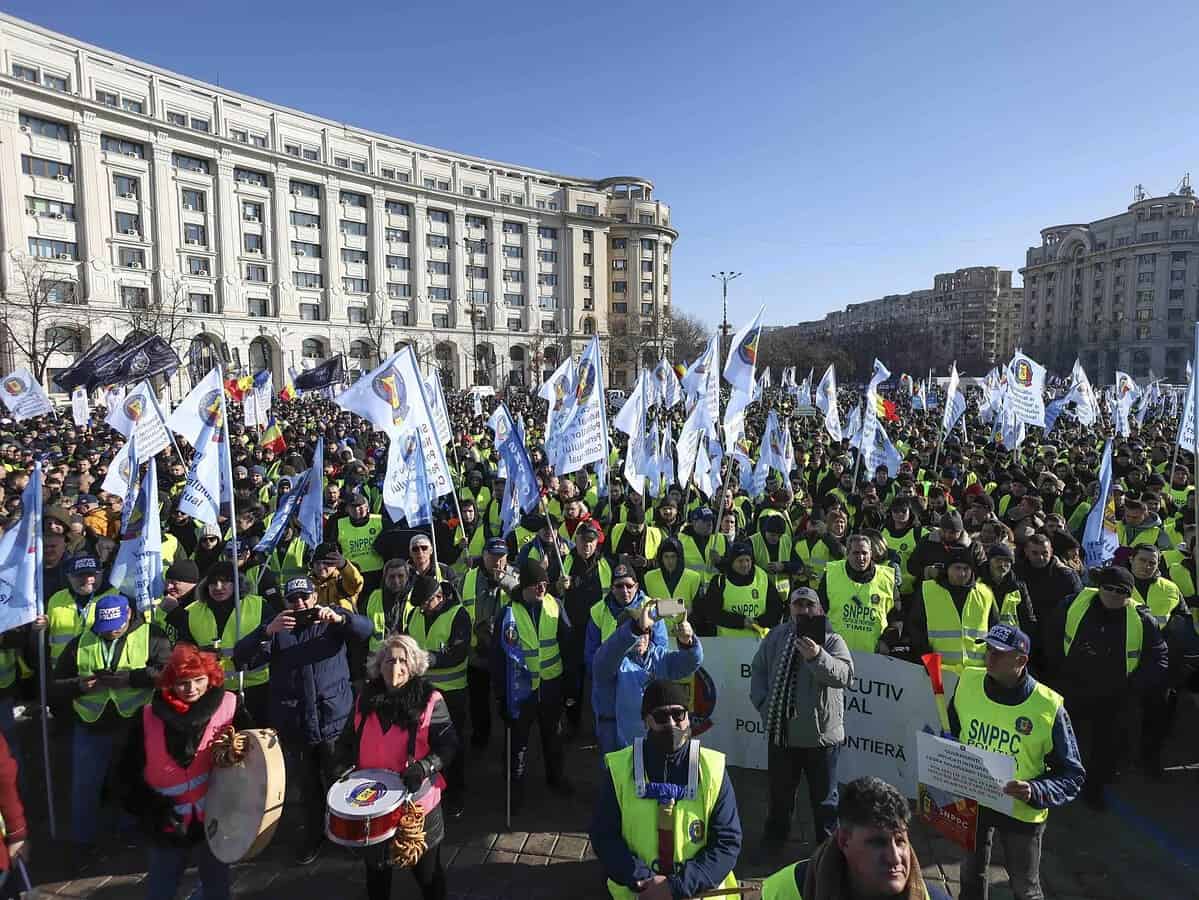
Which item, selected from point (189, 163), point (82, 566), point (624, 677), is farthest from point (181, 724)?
point (189, 163)

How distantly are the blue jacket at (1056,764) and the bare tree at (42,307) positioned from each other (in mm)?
55510

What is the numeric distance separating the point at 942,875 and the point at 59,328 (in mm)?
59240

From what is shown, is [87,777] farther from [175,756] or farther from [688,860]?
[688,860]

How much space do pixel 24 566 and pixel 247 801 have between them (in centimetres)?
266

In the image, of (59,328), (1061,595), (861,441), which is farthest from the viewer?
(59,328)

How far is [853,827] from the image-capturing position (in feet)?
7.31

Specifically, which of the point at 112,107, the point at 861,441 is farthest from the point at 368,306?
the point at 861,441

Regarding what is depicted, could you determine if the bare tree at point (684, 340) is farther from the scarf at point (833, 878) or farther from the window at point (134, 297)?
the scarf at point (833, 878)

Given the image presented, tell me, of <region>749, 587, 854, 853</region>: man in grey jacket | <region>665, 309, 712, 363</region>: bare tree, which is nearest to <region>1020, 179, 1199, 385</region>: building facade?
<region>665, 309, 712, 363</region>: bare tree

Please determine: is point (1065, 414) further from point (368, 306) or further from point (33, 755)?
point (368, 306)

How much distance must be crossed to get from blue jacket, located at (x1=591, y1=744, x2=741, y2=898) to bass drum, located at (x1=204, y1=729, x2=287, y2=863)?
170 centimetres

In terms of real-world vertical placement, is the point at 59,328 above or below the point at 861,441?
above

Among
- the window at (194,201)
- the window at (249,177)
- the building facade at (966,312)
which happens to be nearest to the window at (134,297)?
the window at (194,201)

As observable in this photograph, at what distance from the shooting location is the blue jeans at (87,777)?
183 inches
